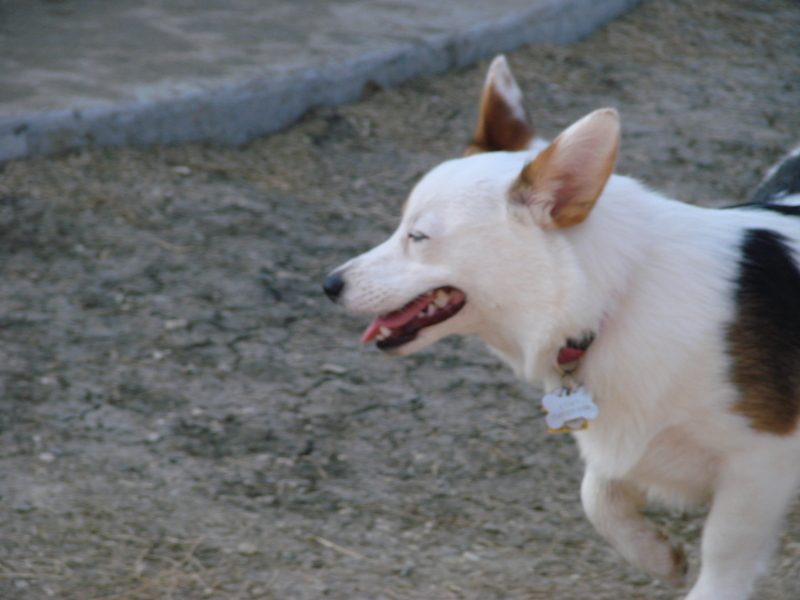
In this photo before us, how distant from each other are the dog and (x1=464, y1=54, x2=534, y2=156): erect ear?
0.26 metres

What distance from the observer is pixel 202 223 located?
15.4ft

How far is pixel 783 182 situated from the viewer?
3.10 meters

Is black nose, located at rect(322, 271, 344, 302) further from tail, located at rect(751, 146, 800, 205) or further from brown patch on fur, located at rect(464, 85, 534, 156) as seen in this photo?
tail, located at rect(751, 146, 800, 205)

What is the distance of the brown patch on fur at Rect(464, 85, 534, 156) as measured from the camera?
8.80 ft

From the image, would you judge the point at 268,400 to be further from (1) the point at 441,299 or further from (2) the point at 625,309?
(2) the point at 625,309

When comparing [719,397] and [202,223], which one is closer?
[719,397]

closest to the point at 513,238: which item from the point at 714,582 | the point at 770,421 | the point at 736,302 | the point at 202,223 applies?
the point at 736,302

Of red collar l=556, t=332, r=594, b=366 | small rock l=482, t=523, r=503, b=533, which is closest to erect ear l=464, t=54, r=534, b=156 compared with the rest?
red collar l=556, t=332, r=594, b=366

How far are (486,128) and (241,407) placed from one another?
59.3 inches

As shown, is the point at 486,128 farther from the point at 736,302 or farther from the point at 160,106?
the point at 160,106

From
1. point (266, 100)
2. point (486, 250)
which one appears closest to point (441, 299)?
point (486, 250)

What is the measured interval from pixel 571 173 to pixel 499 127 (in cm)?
58

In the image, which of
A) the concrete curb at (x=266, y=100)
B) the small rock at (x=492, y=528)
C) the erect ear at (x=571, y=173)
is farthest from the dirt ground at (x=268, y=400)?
the erect ear at (x=571, y=173)

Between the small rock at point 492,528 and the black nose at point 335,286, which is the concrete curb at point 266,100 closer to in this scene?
the black nose at point 335,286
